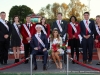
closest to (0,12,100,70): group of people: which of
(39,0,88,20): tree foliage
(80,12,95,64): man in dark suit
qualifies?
(80,12,95,64): man in dark suit

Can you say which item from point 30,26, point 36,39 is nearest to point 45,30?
point 30,26

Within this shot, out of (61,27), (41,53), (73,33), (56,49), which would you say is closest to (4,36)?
(41,53)

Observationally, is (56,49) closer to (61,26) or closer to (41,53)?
(41,53)

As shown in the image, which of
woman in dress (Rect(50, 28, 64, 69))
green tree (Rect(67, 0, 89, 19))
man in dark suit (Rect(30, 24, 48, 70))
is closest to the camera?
man in dark suit (Rect(30, 24, 48, 70))

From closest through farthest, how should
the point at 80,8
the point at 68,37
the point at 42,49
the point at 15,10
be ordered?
the point at 42,49
the point at 68,37
the point at 80,8
the point at 15,10

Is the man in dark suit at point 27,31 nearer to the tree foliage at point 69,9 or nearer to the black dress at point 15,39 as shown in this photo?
the black dress at point 15,39

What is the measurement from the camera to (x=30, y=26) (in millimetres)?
9336

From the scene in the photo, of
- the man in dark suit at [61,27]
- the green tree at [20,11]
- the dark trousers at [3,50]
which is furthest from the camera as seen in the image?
the green tree at [20,11]

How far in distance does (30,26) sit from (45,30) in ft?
1.85

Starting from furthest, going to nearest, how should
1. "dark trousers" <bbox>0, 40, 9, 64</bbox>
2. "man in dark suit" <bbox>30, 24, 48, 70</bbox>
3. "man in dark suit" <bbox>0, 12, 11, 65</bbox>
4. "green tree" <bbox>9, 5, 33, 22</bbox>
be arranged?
"green tree" <bbox>9, 5, 33, 22</bbox> → "dark trousers" <bbox>0, 40, 9, 64</bbox> → "man in dark suit" <bbox>0, 12, 11, 65</bbox> → "man in dark suit" <bbox>30, 24, 48, 70</bbox>

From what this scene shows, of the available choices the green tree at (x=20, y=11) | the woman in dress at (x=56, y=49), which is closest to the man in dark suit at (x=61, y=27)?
the woman in dress at (x=56, y=49)

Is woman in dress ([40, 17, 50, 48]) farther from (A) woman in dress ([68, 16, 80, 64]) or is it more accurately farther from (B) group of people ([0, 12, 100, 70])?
(A) woman in dress ([68, 16, 80, 64])

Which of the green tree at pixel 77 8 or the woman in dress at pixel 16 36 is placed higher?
the green tree at pixel 77 8

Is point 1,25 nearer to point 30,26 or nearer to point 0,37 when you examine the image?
point 0,37
